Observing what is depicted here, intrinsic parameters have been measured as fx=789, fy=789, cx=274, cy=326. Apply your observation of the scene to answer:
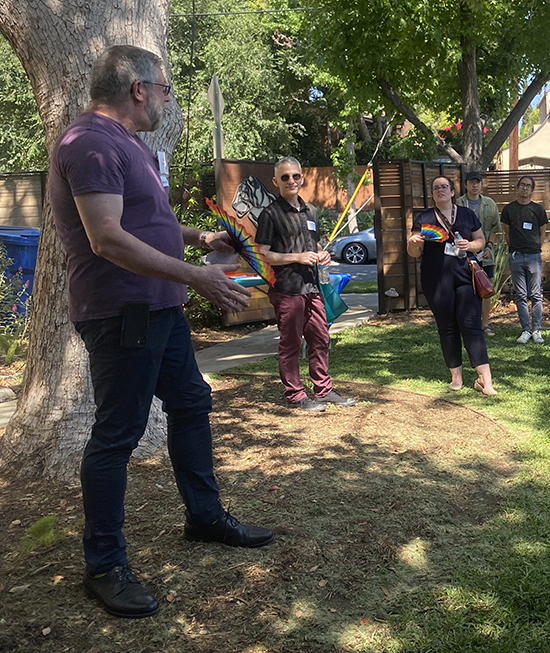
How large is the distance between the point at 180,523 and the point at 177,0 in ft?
96.0

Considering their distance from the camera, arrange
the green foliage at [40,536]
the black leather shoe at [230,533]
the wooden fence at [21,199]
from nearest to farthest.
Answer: the black leather shoe at [230,533]
the green foliage at [40,536]
the wooden fence at [21,199]

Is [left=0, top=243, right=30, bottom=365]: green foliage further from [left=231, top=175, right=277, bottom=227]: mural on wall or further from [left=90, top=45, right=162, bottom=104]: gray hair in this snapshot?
[left=90, top=45, right=162, bottom=104]: gray hair

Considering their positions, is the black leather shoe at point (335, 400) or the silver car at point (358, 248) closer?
the black leather shoe at point (335, 400)

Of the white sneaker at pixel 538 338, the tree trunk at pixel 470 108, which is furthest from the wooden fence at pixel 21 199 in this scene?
the white sneaker at pixel 538 338

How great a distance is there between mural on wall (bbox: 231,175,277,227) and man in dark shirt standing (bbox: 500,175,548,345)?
3220 millimetres

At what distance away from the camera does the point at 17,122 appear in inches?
1206

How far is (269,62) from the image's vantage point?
107 feet

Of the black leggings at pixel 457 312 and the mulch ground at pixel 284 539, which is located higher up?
the black leggings at pixel 457 312

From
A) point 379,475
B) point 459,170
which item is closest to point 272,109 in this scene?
point 459,170

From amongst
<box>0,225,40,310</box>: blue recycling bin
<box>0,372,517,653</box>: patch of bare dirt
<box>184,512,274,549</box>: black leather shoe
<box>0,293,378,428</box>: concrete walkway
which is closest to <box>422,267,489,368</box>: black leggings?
<box>0,372,517,653</box>: patch of bare dirt

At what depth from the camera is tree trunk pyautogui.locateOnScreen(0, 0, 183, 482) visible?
4555 millimetres

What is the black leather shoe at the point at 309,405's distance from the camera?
616 centimetres

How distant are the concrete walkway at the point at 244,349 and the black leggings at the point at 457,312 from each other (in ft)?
7.62

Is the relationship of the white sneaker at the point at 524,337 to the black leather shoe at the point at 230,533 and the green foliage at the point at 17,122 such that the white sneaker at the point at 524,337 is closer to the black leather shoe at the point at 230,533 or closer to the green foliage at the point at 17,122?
the black leather shoe at the point at 230,533
